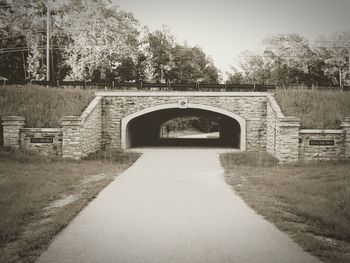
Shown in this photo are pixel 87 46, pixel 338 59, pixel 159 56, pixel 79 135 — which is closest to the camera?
pixel 79 135

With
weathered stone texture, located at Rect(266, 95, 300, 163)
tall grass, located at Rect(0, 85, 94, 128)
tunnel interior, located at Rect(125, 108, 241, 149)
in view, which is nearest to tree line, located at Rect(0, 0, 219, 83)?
tunnel interior, located at Rect(125, 108, 241, 149)

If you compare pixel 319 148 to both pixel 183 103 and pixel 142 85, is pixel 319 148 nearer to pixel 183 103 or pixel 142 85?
pixel 183 103

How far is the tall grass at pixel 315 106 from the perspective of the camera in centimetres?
1688

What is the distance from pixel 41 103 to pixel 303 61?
30212 millimetres

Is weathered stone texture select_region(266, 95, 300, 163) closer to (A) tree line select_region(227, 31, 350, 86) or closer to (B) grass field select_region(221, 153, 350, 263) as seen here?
(B) grass field select_region(221, 153, 350, 263)

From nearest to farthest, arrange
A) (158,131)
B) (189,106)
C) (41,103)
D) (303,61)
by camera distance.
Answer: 1. (41,103)
2. (189,106)
3. (158,131)
4. (303,61)

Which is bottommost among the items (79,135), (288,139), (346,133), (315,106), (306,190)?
(306,190)

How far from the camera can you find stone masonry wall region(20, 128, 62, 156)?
1600 centimetres

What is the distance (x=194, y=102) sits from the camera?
20.0 metres

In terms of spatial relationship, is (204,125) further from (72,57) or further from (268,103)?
(268,103)

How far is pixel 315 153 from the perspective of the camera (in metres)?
15.9

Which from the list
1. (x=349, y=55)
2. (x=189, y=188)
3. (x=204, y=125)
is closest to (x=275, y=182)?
(x=189, y=188)

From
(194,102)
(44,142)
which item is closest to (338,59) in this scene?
(194,102)

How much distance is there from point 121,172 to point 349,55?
3152 centimetres
